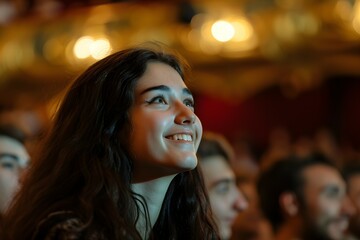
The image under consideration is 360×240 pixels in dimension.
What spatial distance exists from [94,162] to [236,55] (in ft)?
19.2

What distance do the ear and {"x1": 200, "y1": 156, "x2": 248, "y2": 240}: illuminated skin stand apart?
382 millimetres

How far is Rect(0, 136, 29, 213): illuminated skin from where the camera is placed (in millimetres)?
3342

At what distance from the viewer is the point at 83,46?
8297mm

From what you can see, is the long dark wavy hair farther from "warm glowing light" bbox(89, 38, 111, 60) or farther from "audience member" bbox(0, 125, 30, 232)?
"warm glowing light" bbox(89, 38, 111, 60)

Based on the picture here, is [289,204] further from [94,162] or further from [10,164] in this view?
[94,162]

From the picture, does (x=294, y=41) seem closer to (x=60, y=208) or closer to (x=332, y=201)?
(x=332, y=201)

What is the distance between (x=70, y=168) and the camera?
6.84 feet

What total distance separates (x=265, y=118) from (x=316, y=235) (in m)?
5.51

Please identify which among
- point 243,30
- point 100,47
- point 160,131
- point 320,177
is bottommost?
point 160,131

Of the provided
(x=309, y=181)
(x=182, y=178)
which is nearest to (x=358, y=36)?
(x=309, y=181)

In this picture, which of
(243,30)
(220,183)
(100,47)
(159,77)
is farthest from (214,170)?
(100,47)

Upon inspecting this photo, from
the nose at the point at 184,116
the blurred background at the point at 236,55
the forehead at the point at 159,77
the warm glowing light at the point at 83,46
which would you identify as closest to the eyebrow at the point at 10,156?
the forehead at the point at 159,77

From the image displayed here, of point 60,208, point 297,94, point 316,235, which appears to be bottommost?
point 60,208

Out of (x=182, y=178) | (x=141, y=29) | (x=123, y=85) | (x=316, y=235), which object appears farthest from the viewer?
(x=141, y=29)
